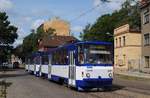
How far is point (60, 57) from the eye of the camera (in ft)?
105

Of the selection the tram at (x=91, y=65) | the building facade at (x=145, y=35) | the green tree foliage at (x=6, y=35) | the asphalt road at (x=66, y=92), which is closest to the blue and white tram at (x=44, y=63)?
the asphalt road at (x=66, y=92)

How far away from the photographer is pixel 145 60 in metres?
57.1

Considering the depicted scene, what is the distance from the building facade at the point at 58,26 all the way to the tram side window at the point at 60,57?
4381 inches

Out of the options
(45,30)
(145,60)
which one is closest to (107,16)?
(45,30)

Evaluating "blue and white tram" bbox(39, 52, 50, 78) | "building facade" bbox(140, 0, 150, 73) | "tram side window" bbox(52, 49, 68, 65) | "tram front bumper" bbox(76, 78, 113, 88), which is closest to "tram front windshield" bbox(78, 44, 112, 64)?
"tram front bumper" bbox(76, 78, 113, 88)

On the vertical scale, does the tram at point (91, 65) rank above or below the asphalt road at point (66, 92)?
above

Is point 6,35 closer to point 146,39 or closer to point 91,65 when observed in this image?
point 146,39

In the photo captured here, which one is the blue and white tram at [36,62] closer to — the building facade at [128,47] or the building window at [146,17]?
the building window at [146,17]

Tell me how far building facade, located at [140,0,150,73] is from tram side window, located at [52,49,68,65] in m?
22.5

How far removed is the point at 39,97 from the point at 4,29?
7814 centimetres

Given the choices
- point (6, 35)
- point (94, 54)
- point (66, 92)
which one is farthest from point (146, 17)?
point (6, 35)

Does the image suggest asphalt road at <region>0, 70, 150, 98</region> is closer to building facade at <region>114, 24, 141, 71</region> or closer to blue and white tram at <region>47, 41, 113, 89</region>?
blue and white tram at <region>47, 41, 113, 89</region>

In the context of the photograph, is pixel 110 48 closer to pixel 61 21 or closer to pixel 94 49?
pixel 94 49

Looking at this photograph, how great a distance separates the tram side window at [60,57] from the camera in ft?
96.4
